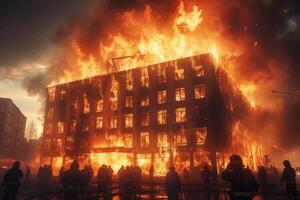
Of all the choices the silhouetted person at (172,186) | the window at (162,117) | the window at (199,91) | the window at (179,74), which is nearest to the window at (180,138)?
the window at (162,117)

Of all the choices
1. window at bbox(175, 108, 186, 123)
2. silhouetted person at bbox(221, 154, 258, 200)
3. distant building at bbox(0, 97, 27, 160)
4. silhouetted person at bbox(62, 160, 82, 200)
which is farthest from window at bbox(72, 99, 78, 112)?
silhouetted person at bbox(221, 154, 258, 200)

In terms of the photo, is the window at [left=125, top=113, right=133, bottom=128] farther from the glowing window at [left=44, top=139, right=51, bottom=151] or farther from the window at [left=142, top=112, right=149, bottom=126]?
the glowing window at [left=44, top=139, right=51, bottom=151]

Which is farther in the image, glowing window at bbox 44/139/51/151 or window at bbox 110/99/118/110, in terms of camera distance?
glowing window at bbox 44/139/51/151

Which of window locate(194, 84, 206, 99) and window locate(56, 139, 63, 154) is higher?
window locate(194, 84, 206, 99)

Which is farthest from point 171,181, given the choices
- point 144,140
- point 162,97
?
point 162,97

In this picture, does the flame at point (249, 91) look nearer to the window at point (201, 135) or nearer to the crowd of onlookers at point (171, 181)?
the window at point (201, 135)

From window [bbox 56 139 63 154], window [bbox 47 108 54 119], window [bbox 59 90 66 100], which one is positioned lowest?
window [bbox 56 139 63 154]

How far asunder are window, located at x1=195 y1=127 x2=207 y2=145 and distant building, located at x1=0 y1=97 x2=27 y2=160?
2021 inches

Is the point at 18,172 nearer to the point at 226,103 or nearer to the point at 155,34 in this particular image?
the point at 226,103

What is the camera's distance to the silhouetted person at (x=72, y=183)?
35.9 ft

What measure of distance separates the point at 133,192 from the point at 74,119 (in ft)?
149

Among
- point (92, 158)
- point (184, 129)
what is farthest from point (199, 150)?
point (92, 158)

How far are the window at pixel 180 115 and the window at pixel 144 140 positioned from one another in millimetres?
6355

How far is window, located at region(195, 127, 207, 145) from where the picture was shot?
42.8 meters
